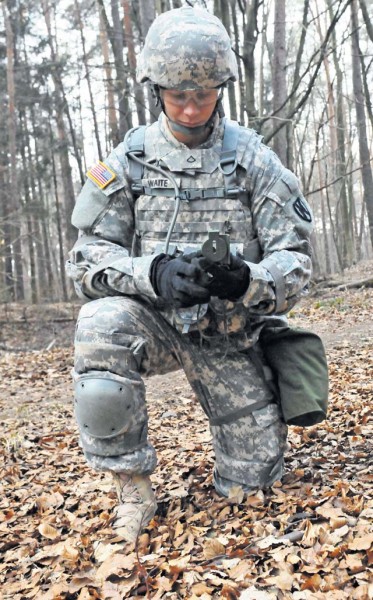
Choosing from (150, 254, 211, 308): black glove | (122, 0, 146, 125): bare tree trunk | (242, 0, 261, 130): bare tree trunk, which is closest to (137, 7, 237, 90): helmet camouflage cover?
(150, 254, 211, 308): black glove

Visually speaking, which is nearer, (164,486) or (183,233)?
(183,233)

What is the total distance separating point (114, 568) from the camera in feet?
6.92

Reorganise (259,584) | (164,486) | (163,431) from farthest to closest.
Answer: (163,431) → (164,486) → (259,584)

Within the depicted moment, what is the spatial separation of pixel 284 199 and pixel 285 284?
0.39m

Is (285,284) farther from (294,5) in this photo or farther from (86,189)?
(294,5)

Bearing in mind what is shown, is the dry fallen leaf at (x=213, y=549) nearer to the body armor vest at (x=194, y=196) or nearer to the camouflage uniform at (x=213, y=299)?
the camouflage uniform at (x=213, y=299)

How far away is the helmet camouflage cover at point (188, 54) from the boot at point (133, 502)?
160 centimetres

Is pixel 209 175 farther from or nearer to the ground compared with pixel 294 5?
nearer to the ground

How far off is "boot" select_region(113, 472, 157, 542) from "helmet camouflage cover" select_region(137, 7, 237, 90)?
5.26 ft

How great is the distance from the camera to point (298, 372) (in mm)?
2682

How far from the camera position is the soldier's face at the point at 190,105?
2559mm

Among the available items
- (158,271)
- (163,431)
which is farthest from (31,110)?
(158,271)

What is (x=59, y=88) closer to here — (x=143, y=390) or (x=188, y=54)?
(x=188, y=54)

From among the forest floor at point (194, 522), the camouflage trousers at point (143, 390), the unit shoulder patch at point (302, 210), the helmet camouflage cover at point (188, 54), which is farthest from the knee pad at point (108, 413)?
the helmet camouflage cover at point (188, 54)
